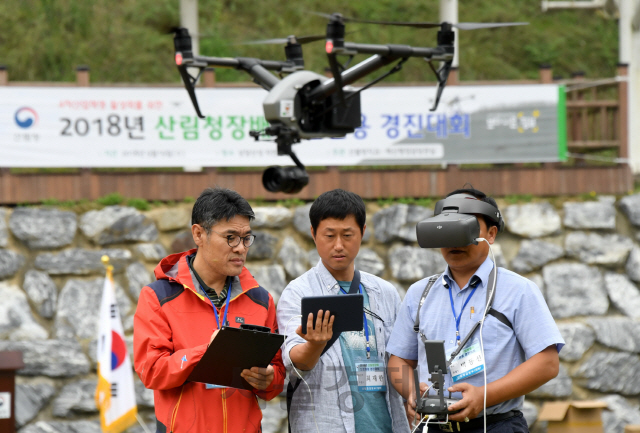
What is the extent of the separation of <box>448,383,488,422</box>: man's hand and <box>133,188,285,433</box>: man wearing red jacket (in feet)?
2.12

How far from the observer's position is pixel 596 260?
7254mm

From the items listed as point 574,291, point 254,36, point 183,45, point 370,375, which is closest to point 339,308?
point 370,375

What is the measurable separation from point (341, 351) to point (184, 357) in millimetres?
607

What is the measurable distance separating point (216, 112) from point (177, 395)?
15.0 feet

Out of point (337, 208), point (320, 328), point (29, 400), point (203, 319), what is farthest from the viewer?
point (29, 400)

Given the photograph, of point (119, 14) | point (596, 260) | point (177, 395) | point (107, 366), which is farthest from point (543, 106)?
point (119, 14)

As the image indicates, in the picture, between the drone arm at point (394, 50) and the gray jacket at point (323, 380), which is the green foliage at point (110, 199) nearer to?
the drone arm at point (394, 50)

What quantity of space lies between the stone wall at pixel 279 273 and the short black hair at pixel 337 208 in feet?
12.7

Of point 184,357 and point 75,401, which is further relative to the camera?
point 75,401

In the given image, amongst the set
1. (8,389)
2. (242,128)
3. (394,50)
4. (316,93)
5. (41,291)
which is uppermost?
(394,50)

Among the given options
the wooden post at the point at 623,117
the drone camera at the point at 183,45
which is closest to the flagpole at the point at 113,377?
the drone camera at the point at 183,45

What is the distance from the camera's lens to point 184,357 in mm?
2551

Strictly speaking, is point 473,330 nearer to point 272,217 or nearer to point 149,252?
point 272,217

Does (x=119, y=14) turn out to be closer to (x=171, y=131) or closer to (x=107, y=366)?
(x=171, y=131)
